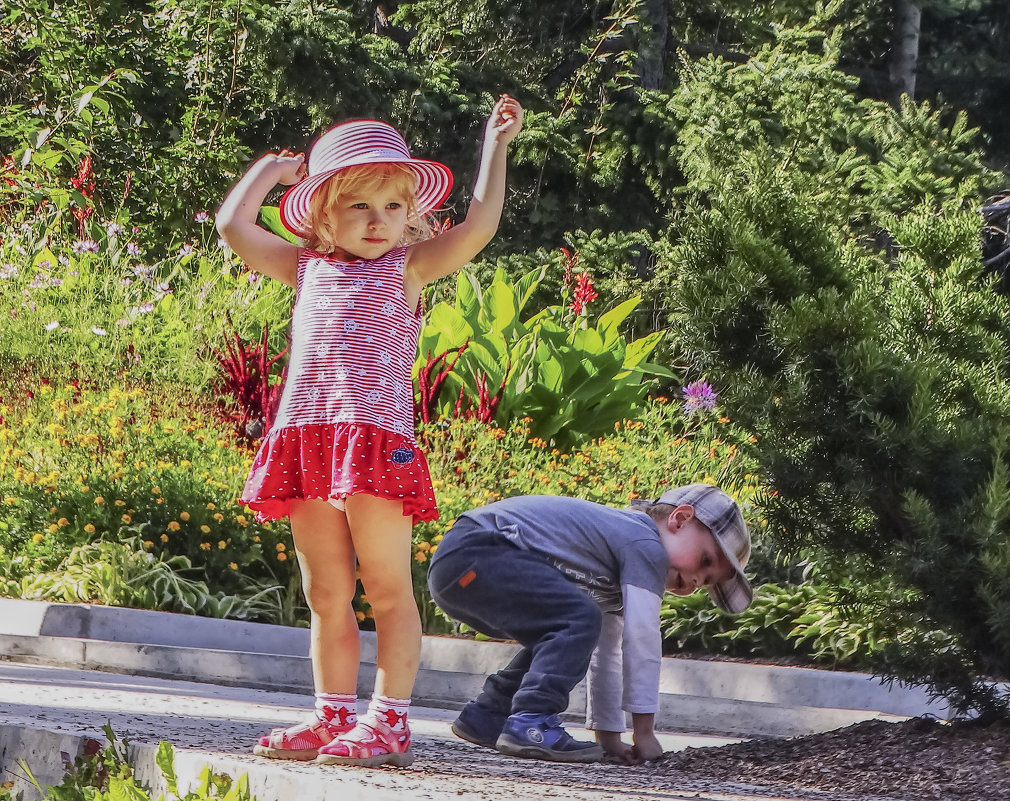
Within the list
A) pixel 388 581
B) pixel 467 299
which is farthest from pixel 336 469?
pixel 467 299

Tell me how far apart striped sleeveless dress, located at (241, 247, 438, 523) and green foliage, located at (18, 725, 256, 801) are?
61cm

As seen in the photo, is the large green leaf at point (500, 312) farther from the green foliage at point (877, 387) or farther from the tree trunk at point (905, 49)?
the tree trunk at point (905, 49)

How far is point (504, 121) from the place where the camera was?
3141mm

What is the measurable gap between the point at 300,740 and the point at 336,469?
577 mm

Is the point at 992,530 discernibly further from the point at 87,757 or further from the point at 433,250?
the point at 87,757

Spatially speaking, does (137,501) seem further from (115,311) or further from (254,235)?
(254,235)

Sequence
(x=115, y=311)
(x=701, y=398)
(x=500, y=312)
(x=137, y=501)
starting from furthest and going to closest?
(x=500, y=312) → (x=115, y=311) → (x=701, y=398) → (x=137, y=501)

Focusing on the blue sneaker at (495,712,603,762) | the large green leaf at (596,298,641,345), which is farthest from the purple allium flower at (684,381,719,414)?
the blue sneaker at (495,712,603,762)

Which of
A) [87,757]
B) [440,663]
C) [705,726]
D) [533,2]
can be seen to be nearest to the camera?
[87,757]

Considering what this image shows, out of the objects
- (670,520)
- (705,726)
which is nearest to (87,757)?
(670,520)

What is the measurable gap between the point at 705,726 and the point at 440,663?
1.14 metres

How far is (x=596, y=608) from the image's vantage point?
3.27 m

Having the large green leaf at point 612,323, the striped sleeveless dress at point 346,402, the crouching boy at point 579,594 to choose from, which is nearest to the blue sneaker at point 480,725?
the crouching boy at point 579,594

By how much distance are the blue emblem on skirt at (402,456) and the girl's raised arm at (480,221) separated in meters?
0.43
